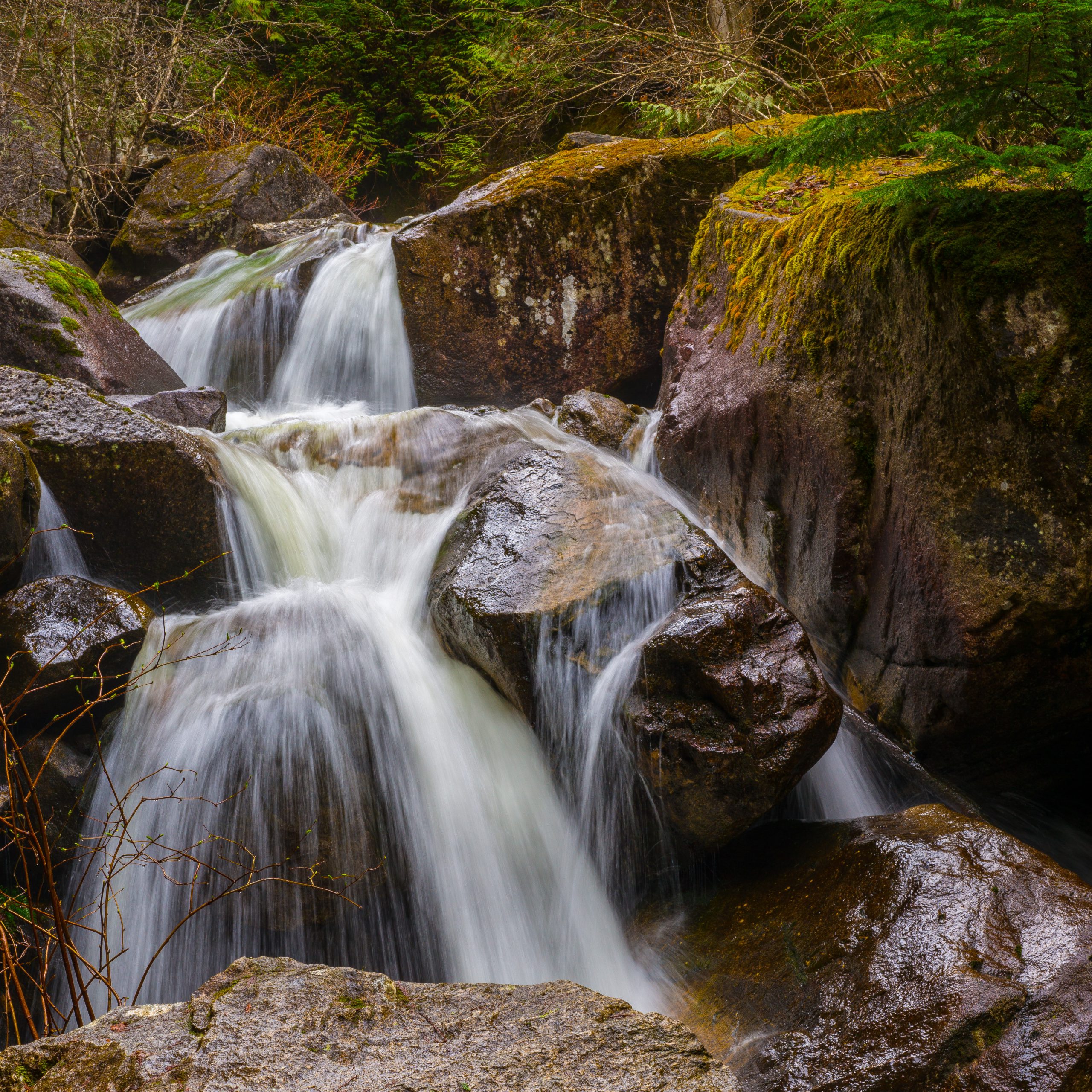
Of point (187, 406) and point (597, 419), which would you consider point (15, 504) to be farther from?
point (597, 419)

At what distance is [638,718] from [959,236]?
235 cm

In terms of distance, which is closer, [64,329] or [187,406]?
[64,329]

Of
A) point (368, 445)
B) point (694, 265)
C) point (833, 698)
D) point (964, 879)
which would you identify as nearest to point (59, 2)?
point (368, 445)

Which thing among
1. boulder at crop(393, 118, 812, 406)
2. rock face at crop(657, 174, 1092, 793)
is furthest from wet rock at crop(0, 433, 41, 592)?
boulder at crop(393, 118, 812, 406)

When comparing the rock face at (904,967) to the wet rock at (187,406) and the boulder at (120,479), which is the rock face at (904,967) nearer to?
the boulder at (120,479)

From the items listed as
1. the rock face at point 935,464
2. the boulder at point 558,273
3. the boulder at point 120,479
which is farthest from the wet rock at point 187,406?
the rock face at point 935,464

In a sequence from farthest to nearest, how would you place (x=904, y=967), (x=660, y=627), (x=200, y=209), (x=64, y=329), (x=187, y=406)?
1. (x=200, y=209)
2. (x=187, y=406)
3. (x=64, y=329)
4. (x=660, y=627)
5. (x=904, y=967)

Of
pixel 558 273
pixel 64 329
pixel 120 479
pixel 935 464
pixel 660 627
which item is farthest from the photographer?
pixel 558 273

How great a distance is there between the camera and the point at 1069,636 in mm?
3154

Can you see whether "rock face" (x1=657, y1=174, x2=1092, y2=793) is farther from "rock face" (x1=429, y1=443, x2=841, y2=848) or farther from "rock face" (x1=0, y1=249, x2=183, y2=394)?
"rock face" (x1=0, y1=249, x2=183, y2=394)

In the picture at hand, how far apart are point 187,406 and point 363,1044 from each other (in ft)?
17.5

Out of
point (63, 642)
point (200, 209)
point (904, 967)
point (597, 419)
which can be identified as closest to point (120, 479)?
point (63, 642)

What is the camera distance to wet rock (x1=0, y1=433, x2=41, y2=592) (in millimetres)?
3584

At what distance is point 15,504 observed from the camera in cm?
363
